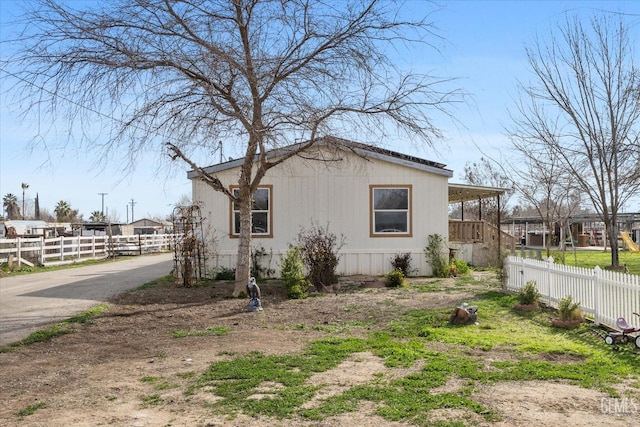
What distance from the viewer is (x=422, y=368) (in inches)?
228

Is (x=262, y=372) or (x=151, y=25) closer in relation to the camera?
(x=262, y=372)

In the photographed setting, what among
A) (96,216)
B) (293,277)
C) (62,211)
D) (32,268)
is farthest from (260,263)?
(96,216)

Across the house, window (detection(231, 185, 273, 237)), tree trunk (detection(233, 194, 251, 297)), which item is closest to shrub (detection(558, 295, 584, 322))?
tree trunk (detection(233, 194, 251, 297))

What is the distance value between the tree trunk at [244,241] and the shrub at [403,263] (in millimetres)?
5157

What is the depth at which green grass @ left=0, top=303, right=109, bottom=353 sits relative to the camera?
24.9 ft

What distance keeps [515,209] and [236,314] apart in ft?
128

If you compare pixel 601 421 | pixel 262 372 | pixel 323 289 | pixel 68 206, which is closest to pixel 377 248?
pixel 323 289

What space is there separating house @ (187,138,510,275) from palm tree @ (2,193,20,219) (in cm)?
7260

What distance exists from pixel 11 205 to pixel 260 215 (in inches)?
2979

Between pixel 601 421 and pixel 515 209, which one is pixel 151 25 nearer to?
pixel 601 421

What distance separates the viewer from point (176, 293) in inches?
497

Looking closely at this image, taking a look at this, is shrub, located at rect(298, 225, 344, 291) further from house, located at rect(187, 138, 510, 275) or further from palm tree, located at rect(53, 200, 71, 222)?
palm tree, located at rect(53, 200, 71, 222)

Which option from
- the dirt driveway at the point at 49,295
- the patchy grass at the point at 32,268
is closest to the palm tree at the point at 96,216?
the patchy grass at the point at 32,268

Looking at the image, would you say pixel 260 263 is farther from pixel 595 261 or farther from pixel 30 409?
pixel 595 261
